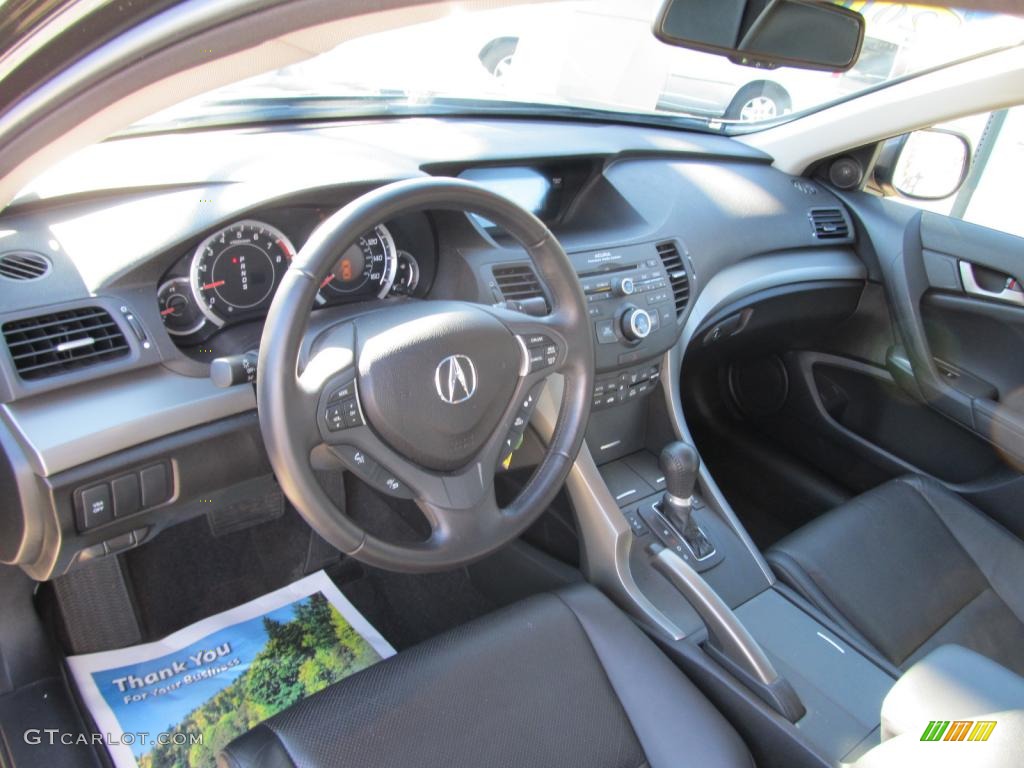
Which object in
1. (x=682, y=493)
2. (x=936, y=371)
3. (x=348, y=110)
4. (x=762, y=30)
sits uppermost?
(x=762, y=30)

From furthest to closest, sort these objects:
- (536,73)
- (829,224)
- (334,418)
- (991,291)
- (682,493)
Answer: (536,73), (829,224), (991,291), (682,493), (334,418)

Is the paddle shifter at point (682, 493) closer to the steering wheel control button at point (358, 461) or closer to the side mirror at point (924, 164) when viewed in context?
the steering wheel control button at point (358, 461)

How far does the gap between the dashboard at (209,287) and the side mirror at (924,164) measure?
91 cm

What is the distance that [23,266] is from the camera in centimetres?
115

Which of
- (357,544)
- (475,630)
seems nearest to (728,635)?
(475,630)

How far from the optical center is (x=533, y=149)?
185cm

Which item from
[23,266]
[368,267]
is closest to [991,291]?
[368,267]

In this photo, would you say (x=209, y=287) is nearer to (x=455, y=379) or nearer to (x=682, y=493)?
(x=455, y=379)

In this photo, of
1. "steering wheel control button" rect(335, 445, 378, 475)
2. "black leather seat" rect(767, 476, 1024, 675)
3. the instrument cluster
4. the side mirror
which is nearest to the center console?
"black leather seat" rect(767, 476, 1024, 675)

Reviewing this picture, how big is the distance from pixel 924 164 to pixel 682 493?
1475 mm

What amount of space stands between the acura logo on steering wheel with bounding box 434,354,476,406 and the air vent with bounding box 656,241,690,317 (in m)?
0.86

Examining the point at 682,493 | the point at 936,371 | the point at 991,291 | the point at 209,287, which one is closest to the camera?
the point at 209,287

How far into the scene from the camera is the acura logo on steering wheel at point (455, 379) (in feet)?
3.82

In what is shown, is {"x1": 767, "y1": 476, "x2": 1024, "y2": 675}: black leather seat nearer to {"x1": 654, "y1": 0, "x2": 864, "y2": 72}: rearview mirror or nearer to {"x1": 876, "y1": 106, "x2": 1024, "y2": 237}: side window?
{"x1": 876, "y1": 106, "x2": 1024, "y2": 237}: side window
